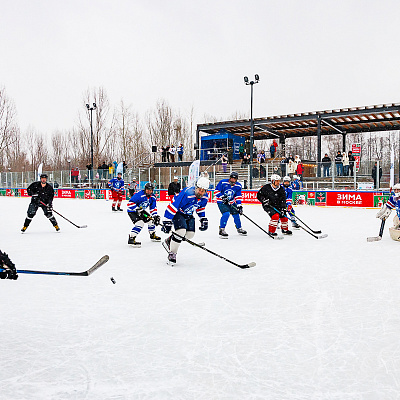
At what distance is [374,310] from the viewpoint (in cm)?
329

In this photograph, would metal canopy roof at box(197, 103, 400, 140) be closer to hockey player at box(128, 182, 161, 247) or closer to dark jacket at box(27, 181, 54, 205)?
hockey player at box(128, 182, 161, 247)

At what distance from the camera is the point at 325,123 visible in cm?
2191

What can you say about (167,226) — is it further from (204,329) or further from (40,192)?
(40,192)

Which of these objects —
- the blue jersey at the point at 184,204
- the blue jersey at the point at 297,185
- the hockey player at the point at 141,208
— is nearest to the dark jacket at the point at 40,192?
the hockey player at the point at 141,208

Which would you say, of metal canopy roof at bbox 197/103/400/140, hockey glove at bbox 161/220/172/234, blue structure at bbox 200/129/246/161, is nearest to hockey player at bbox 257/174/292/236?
hockey glove at bbox 161/220/172/234

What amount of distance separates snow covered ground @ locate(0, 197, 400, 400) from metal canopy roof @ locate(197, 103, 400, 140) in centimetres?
1524

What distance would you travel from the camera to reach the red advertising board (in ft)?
47.3

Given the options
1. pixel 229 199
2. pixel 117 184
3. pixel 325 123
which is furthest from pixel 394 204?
pixel 325 123

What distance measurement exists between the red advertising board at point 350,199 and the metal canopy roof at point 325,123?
19.5ft

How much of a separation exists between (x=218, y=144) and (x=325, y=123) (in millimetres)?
7150

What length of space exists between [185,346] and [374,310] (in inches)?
68.8

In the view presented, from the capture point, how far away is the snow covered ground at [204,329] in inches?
82.0

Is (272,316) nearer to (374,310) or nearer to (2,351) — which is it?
(374,310)

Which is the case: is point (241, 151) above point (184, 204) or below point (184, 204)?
above
